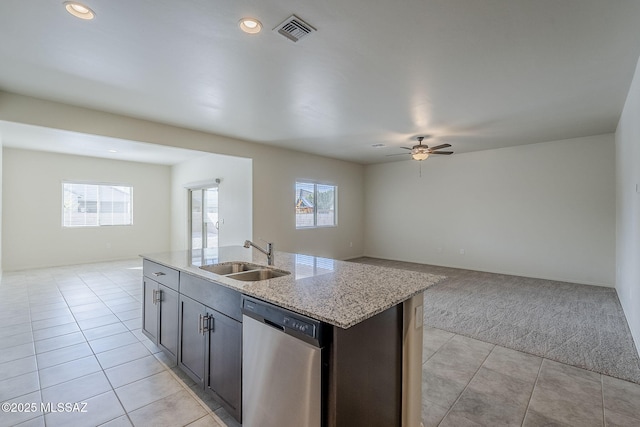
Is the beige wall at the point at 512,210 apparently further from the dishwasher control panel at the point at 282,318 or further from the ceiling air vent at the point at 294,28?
the dishwasher control panel at the point at 282,318

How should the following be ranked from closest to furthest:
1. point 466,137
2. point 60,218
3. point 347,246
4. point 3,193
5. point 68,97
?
1. point 68,97
2. point 466,137
3. point 3,193
4. point 60,218
5. point 347,246

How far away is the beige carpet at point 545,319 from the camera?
2.67 meters

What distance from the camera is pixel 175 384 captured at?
223 centimetres

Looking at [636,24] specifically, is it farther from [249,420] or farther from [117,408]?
[117,408]

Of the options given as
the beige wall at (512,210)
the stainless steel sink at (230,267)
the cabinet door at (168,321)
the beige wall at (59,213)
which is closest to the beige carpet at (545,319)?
the beige wall at (512,210)

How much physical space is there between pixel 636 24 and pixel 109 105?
16.9ft

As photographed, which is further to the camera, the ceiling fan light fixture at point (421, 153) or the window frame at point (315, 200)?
the window frame at point (315, 200)

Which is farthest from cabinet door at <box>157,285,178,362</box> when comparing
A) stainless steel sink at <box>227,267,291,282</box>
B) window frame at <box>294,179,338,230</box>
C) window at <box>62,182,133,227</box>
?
window at <box>62,182,133,227</box>

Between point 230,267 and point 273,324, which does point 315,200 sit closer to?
point 230,267

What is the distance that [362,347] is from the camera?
1.36 metres

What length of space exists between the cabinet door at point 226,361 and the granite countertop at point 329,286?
27cm

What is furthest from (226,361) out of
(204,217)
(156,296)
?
(204,217)

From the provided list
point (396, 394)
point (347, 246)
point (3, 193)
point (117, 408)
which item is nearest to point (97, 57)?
point (117, 408)

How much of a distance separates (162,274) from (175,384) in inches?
33.9
